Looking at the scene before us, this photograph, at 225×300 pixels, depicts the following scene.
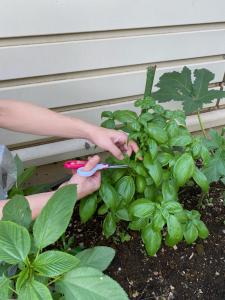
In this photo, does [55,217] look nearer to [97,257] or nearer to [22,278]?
[22,278]

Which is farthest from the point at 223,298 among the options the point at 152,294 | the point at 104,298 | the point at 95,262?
the point at 104,298

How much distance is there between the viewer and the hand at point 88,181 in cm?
90

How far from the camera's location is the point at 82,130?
40.5 inches

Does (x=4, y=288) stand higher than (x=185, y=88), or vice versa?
(x=185, y=88)

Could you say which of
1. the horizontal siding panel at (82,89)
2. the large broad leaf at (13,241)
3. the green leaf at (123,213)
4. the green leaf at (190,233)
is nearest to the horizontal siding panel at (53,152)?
the horizontal siding panel at (82,89)

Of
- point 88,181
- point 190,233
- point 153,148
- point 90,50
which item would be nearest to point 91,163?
point 88,181

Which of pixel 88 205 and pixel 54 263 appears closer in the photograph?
pixel 54 263

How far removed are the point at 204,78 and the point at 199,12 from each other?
383mm

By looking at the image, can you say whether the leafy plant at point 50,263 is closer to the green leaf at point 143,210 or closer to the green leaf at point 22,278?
the green leaf at point 22,278

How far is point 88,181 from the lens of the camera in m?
0.93

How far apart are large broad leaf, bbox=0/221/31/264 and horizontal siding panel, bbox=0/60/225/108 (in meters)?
0.78

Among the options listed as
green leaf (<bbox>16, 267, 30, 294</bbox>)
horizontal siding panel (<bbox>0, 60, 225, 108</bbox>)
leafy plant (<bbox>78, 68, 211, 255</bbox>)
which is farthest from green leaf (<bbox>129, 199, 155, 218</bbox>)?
horizontal siding panel (<bbox>0, 60, 225, 108</bbox>)

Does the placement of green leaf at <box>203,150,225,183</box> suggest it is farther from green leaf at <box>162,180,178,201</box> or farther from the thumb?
the thumb

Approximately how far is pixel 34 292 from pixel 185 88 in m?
0.82
